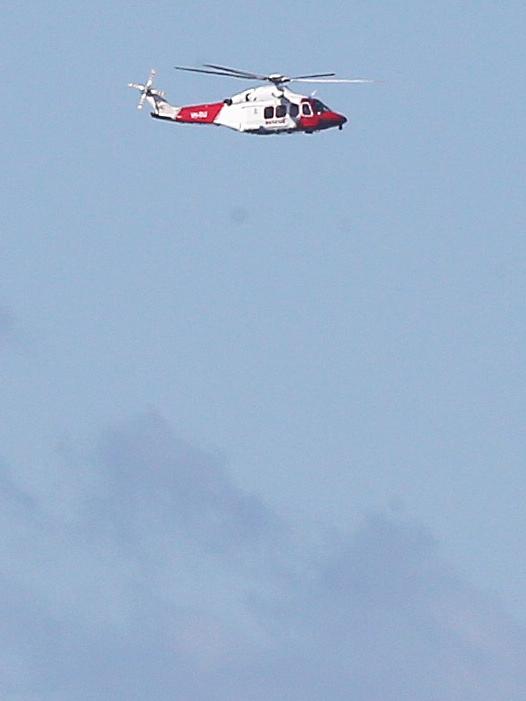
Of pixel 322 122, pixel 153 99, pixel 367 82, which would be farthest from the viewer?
pixel 153 99

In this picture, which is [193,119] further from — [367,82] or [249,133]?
[367,82]

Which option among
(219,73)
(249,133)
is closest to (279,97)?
(249,133)

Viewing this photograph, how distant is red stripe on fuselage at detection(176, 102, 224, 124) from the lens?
188 meters

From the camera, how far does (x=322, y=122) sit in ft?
601

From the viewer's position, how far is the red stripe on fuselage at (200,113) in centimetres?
18838

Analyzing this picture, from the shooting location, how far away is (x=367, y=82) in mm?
160625

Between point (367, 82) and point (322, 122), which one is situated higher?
point (322, 122)

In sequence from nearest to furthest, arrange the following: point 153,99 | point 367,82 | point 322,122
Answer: point 367,82, point 322,122, point 153,99

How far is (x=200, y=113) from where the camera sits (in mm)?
191000

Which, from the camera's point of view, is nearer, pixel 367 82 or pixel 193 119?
pixel 367 82

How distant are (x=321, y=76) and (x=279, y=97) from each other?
54.6ft

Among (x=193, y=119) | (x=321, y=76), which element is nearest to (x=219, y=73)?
(x=321, y=76)

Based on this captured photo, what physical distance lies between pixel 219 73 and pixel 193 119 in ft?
80.1

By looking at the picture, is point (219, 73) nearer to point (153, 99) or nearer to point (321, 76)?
point (321, 76)
